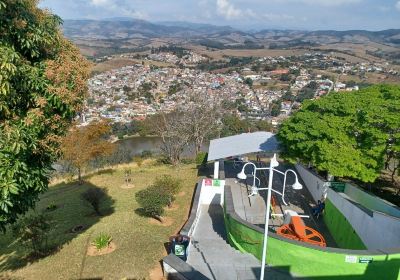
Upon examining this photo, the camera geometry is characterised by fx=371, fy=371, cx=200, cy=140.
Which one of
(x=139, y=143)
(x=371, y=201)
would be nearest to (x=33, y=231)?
(x=371, y=201)

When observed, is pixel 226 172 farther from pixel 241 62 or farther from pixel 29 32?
pixel 241 62

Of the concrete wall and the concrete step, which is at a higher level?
the concrete wall

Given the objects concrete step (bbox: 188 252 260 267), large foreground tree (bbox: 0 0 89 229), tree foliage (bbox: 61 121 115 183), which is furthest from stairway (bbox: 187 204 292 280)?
tree foliage (bbox: 61 121 115 183)

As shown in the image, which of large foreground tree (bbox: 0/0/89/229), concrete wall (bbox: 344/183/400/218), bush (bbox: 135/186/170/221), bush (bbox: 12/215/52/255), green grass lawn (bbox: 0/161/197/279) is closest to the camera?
large foreground tree (bbox: 0/0/89/229)

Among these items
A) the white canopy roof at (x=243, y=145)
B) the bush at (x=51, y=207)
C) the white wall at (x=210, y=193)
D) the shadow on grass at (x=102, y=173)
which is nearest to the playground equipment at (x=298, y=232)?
the white wall at (x=210, y=193)

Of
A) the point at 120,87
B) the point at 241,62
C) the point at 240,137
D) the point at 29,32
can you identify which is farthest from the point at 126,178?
the point at 241,62

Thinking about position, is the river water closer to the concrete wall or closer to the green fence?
the concrete wall

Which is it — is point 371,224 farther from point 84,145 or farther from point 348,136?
point 84,145
